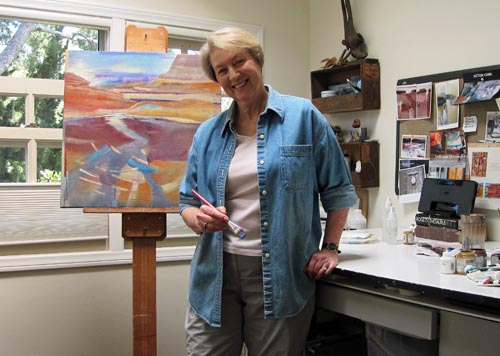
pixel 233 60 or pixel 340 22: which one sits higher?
pixel 340 22

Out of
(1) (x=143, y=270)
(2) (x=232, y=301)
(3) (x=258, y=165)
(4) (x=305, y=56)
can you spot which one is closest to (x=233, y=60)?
(3) (x=258, y=165)

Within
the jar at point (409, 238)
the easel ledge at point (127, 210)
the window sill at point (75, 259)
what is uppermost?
the easel ledge at point (127, 210)

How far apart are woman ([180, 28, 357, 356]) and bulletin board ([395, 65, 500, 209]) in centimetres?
92

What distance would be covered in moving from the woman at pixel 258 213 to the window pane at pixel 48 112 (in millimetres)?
1312

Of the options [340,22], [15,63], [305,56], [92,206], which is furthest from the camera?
[305,56]

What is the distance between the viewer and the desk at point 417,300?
1225mm

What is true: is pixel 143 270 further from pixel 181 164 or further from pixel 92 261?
pixel 92 261

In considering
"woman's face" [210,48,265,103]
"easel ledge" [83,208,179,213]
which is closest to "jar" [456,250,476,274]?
"woman's face" [210,48,265,103]

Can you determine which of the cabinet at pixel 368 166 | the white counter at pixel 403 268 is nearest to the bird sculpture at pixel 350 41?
the cabinet at pixel 368 166

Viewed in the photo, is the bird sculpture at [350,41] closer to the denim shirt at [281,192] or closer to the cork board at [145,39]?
the cork board at [145,39]

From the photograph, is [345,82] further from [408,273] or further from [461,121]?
[408,273]

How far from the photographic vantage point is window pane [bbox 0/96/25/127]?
238 centimetres

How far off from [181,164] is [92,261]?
0.83m

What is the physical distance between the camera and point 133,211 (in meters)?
1.94
